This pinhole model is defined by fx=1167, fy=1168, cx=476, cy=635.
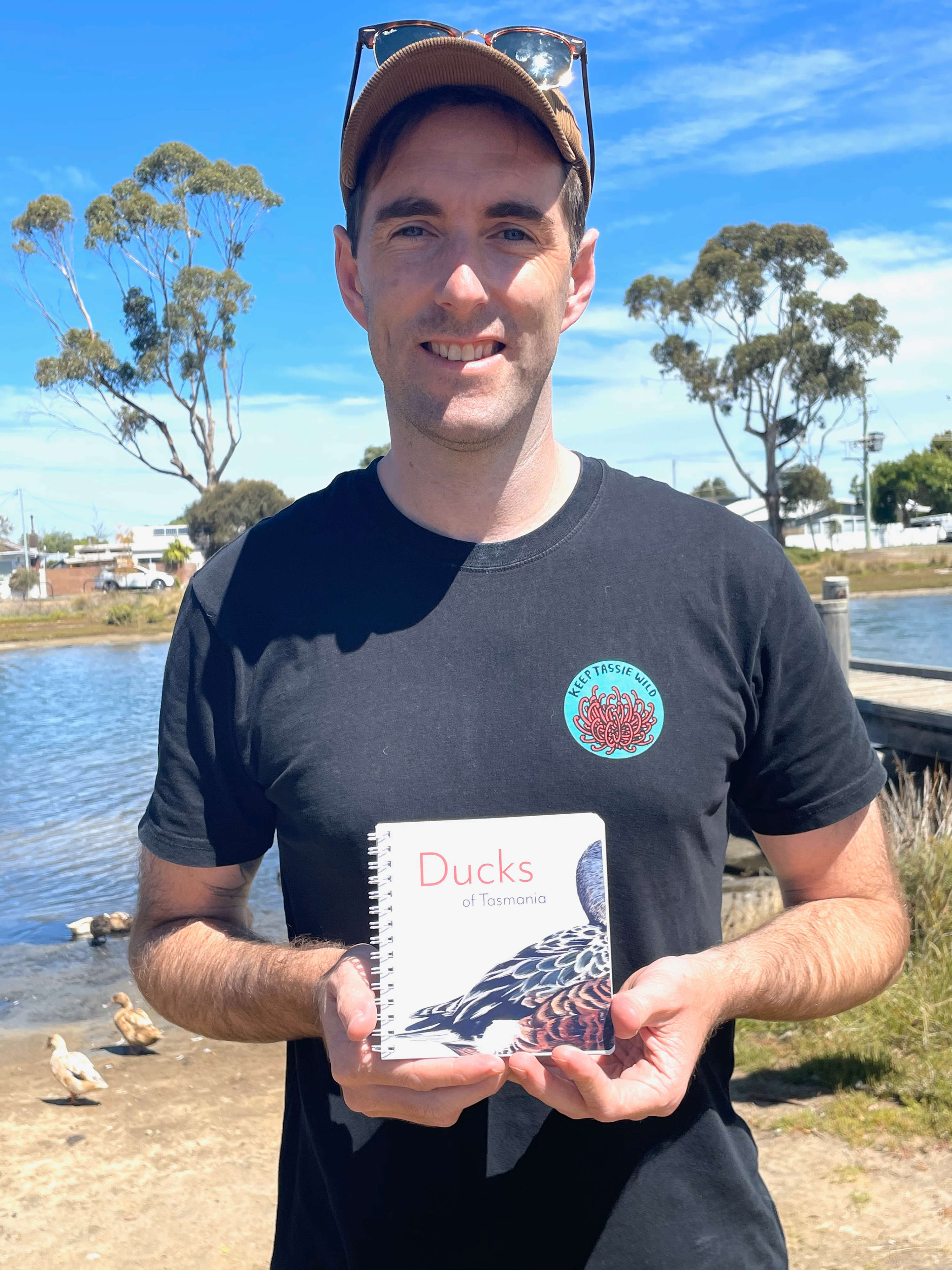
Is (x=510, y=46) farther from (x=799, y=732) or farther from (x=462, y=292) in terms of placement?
(x=799, y=732)

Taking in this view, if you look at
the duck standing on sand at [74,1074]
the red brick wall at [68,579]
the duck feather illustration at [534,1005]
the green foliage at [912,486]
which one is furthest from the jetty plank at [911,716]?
the green foliage at [912,486]

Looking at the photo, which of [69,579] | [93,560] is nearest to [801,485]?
[69,579]

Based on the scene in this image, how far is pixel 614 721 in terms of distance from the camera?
162cm

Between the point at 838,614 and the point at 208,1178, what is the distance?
24.4 feet

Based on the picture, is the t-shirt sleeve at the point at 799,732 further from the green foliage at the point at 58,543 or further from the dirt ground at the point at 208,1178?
the green foliage at the point at 58,543

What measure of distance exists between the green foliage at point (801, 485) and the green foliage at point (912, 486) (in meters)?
41.1

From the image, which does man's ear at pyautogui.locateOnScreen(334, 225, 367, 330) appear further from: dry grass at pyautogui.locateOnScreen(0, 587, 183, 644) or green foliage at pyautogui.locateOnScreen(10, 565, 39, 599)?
green foliage at pyautogui.locateOnScreen(10, 565, 39, 599)

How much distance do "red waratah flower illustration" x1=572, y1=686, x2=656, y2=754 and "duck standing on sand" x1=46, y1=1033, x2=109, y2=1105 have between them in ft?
15.1

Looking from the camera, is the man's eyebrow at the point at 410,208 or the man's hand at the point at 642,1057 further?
A: the man's eyebrow at the point at 410,208

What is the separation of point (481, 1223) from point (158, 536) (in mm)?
100046

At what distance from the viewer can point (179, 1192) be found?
4.44 metres

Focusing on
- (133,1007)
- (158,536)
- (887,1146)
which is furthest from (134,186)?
(158,536)

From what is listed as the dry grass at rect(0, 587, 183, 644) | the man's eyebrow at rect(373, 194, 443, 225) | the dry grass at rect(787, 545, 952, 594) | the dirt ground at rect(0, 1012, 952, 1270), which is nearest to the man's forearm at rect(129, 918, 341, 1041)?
the man's eyebrow at rect(373, 194, 443, 225)

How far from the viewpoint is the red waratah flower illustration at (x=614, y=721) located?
1604 millimetres
